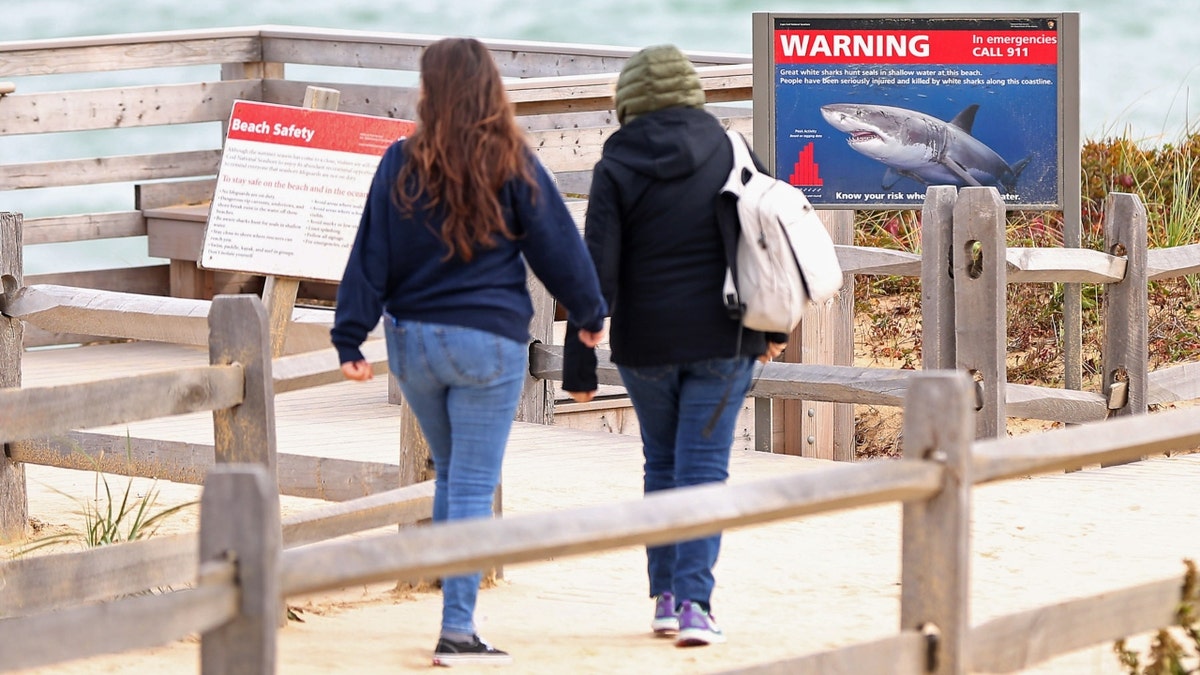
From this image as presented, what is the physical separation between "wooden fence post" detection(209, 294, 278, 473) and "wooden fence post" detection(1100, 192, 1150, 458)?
409cm

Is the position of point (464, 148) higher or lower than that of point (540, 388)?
higher

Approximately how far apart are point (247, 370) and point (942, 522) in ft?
6.43

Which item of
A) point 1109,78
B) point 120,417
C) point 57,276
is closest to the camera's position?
point 120,417

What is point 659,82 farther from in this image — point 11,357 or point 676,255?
point 11,357

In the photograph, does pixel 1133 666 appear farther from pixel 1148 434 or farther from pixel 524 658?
pixel 524 658

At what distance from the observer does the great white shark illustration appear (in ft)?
23.2

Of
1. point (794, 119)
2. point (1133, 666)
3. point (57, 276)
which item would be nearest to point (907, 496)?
point (1133, 666)

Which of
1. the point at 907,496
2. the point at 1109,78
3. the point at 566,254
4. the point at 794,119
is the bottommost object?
the point at 907,496

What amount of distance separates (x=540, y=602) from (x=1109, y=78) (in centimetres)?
2899

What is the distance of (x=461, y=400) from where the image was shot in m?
3.96

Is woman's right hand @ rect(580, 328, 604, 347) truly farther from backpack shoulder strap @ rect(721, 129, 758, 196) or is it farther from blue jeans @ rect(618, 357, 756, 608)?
backpack shoulder strap @ rect(721, 129, 758, 196)

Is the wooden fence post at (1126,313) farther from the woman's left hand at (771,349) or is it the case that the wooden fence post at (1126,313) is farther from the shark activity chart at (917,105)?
the woman's left hand at (771,349)

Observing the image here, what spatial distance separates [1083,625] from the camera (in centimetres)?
326

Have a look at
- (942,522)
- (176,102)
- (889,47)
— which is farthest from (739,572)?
(176,102)
